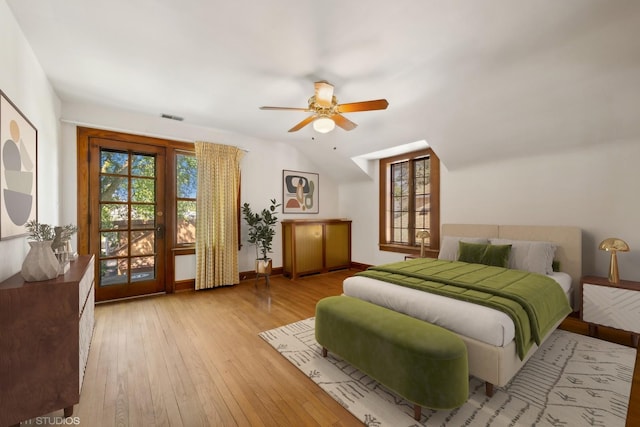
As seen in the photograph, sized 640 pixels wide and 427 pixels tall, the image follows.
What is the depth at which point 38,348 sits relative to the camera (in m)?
1.53

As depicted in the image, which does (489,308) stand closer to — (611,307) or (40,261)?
(611,307)

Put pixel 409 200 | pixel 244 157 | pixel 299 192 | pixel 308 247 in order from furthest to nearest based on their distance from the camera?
Answer: pixel 299 192 → pixel 308 247 → pixel 409 200 → pixel 244 157

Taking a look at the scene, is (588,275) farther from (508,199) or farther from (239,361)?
(239,361)

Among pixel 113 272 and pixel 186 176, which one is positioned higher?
pixel 186 176

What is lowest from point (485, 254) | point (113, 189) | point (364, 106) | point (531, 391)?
point (531, 391)

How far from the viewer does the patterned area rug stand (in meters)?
1.59

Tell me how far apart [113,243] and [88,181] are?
0.89 meters

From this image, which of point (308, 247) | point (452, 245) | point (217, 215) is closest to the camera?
point (452, 245)

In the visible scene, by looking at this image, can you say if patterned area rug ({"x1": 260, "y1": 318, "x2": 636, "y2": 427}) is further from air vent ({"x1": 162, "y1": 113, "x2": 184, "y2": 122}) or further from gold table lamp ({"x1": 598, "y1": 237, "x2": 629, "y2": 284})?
air vent ({"x1": 162, "y1": 113, "x2": 184, "y2": 122})

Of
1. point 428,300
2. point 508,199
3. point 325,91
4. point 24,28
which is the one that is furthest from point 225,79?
point 508,199

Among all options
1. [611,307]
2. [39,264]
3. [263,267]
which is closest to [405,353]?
[39,264]

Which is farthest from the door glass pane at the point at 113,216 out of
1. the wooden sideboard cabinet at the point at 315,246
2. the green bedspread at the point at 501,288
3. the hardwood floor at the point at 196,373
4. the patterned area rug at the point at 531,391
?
the green bedspread at the point at 501,288

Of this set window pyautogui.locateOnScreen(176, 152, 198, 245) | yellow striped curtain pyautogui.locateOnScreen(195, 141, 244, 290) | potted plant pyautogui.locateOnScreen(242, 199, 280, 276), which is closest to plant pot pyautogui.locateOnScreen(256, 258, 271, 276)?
potted plant pyautogui.locateOnScreen(242, 199, 280, 276)

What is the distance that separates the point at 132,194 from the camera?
3.80 m
